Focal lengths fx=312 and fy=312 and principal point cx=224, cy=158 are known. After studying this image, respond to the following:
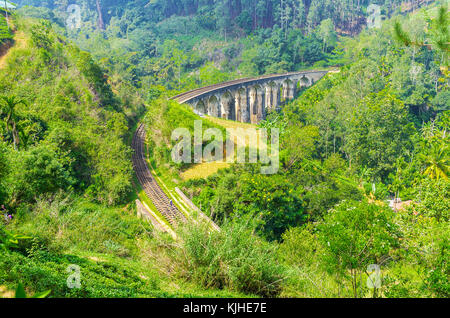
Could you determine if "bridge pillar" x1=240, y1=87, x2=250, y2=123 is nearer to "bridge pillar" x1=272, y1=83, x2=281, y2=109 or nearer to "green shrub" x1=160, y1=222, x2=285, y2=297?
"bridge pillar" x1=272, y1=83, x2=281, y2=109

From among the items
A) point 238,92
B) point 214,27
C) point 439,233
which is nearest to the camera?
point 439,233

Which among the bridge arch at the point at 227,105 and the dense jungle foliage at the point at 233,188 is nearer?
the dense jungle foliage at the point at 233,188

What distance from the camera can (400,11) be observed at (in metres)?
89.3

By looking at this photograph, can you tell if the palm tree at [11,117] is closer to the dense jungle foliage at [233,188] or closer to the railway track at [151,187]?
the dense jungle foliage at [233,188]

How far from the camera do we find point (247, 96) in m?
51.1

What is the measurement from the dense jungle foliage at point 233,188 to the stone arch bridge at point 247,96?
5.89 metres

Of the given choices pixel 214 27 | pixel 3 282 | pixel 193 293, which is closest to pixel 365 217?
pixel 193 293

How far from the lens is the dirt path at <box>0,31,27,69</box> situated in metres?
27.8

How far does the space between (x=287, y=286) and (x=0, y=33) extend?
35.2 meters

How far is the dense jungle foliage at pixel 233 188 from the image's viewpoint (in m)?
8.14

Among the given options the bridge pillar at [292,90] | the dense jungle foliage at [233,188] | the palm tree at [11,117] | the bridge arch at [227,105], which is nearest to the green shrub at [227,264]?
the dense jungle foliage at [233,188]

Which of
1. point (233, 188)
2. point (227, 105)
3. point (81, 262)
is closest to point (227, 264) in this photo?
point (81, 262)

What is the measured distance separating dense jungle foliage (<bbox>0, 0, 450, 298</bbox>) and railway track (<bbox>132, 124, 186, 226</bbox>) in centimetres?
115
